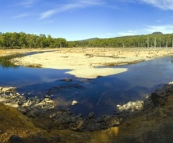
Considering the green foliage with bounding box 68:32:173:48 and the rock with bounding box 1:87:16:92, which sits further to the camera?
the green foliage with bounding box 68:32:173:48

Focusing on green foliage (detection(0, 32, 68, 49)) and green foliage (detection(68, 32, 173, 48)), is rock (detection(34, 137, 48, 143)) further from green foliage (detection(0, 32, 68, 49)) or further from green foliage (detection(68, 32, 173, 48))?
green foliage (detection(68, 32, 173, 48))

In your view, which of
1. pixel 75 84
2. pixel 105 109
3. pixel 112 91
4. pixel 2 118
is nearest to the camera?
pixel 2 118

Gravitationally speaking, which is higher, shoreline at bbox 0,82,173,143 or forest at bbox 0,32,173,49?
forest at bbox 0,32,173,49

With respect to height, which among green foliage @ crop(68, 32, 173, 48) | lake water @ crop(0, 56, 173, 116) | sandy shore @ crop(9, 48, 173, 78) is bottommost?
lake water @ crop(0, 56, 173, 116)

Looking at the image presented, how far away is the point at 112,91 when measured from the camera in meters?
32.4

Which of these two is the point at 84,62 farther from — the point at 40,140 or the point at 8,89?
the point at 40,140

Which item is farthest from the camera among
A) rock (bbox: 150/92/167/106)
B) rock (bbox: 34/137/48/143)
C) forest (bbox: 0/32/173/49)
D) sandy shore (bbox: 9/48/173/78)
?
forest (bbox: 0/32/173/49)

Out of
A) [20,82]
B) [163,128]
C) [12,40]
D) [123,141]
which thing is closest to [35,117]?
[123,141]

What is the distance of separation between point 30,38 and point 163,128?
16089cm

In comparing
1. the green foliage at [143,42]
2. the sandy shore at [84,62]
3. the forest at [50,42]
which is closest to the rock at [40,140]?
the sandy shore at [84,62]

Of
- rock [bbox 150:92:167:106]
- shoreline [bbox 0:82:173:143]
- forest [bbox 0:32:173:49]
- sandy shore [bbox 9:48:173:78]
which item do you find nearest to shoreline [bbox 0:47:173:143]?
shoreline [bbox 0:82:173:143]

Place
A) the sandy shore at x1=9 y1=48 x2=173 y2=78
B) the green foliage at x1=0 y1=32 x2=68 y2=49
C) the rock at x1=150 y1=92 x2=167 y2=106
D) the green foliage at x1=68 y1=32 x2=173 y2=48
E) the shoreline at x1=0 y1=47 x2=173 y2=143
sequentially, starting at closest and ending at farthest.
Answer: the shoreline at x1=0 y1=47 x2=173 y2=143 → the rock at x1=150 y1=92 x2=167 y2=106 → the sandy shore at x1=9 y1=48 x2=173 y2=78 → the green foliage at x1=0 y1=32 x2=68 y2=49 → the green foliage at x1=68 y1=32 x2=173 y2=48

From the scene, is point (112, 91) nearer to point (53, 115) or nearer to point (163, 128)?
point (53, 115)

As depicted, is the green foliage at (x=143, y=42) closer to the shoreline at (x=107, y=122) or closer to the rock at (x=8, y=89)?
the rock at (x=8, y=89)
